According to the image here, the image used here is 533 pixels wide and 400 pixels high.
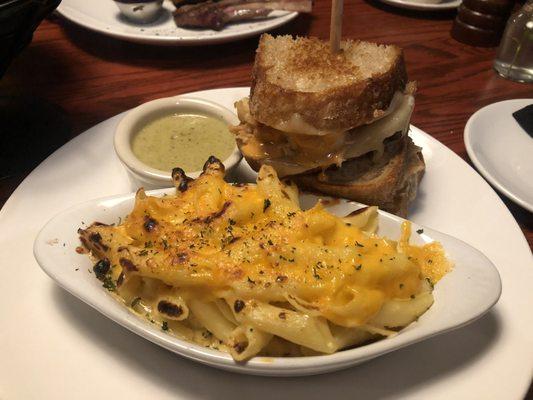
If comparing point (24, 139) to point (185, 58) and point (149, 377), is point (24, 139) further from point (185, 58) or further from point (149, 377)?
point (149, 377)

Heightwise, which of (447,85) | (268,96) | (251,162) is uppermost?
(268,96)

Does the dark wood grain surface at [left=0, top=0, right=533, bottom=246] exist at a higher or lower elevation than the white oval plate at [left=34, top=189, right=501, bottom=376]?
lower

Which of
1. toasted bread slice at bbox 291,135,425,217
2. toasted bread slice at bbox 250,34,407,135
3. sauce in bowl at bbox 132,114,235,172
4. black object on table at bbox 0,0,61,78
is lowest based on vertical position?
sauce in bowl at bbox 132,114,235,172

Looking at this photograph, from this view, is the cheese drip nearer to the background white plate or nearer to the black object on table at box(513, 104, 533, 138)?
the background white plate

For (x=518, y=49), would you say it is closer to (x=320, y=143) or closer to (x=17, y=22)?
(x=320, y=143)

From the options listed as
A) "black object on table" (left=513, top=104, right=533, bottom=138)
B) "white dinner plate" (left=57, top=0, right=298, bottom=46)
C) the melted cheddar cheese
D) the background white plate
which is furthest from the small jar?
the melted cheddar cheese

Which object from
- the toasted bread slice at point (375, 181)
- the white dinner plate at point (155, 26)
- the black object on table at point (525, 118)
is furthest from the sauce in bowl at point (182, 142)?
the black object on table at point (525, 118)

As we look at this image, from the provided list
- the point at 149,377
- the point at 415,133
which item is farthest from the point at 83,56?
the point at 149,377
